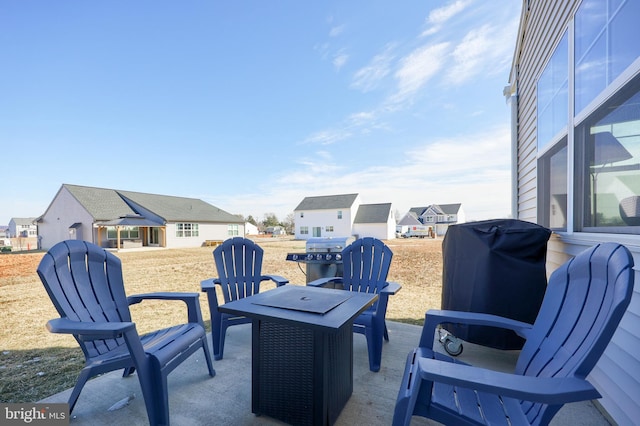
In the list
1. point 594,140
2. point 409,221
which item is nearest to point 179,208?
point 594,140

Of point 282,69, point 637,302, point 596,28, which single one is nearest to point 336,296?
point 637,302

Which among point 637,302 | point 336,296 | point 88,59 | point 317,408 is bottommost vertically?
point 317,408

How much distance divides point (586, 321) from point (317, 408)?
1356 millimetres

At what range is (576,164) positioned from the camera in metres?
2.20

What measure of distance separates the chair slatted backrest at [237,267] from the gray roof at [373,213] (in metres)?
22.2

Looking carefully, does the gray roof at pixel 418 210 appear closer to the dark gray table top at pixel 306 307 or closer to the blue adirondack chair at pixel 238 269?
the blue adirondack chair at pixel 238 269

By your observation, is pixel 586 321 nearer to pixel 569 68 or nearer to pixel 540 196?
pixel 569 68

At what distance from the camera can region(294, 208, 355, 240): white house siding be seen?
24.9 meters

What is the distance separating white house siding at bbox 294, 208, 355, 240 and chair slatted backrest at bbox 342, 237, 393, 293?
21215mm

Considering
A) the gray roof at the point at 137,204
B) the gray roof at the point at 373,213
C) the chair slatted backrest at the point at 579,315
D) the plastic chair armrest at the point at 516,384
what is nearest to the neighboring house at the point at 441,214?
the gray roof at the point at 373,213

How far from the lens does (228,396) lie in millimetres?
1846

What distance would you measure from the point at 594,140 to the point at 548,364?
5.87 ft

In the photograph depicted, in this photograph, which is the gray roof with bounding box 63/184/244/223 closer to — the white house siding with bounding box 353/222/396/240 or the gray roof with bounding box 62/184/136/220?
the gray roof with bounding box 62/184/136/220

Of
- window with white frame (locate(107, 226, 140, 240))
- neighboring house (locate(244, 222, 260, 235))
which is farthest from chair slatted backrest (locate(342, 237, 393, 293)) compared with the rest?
neighboring house (locate(244, 222, 260, 235))
